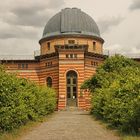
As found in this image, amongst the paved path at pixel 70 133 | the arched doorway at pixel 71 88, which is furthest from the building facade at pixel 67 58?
the paved path at pixel 70 133

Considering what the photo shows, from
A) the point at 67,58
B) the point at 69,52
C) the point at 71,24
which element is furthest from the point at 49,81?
the point at 71,24

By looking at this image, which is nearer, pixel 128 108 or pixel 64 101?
pixel 128 108

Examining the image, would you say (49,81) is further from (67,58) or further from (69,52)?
(69,52)

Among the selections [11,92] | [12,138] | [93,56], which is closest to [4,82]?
[11,92]

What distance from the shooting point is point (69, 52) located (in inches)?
2616

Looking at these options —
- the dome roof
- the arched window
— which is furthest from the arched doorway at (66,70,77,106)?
the dome roof

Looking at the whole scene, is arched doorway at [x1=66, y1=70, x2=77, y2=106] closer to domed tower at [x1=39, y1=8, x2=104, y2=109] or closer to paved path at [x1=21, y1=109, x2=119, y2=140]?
domed tower at [x1=39, y1=8, x2=104, y2=109]

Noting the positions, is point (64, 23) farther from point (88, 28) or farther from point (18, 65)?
point (18, 65)

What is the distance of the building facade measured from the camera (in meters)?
66.4

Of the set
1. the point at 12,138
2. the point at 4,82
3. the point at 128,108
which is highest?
the point at 4,82

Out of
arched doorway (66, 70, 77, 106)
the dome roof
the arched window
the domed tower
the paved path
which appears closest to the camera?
the paved path

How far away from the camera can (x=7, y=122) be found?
701 inches

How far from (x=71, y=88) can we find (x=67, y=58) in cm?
519

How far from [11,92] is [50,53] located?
169 feet
